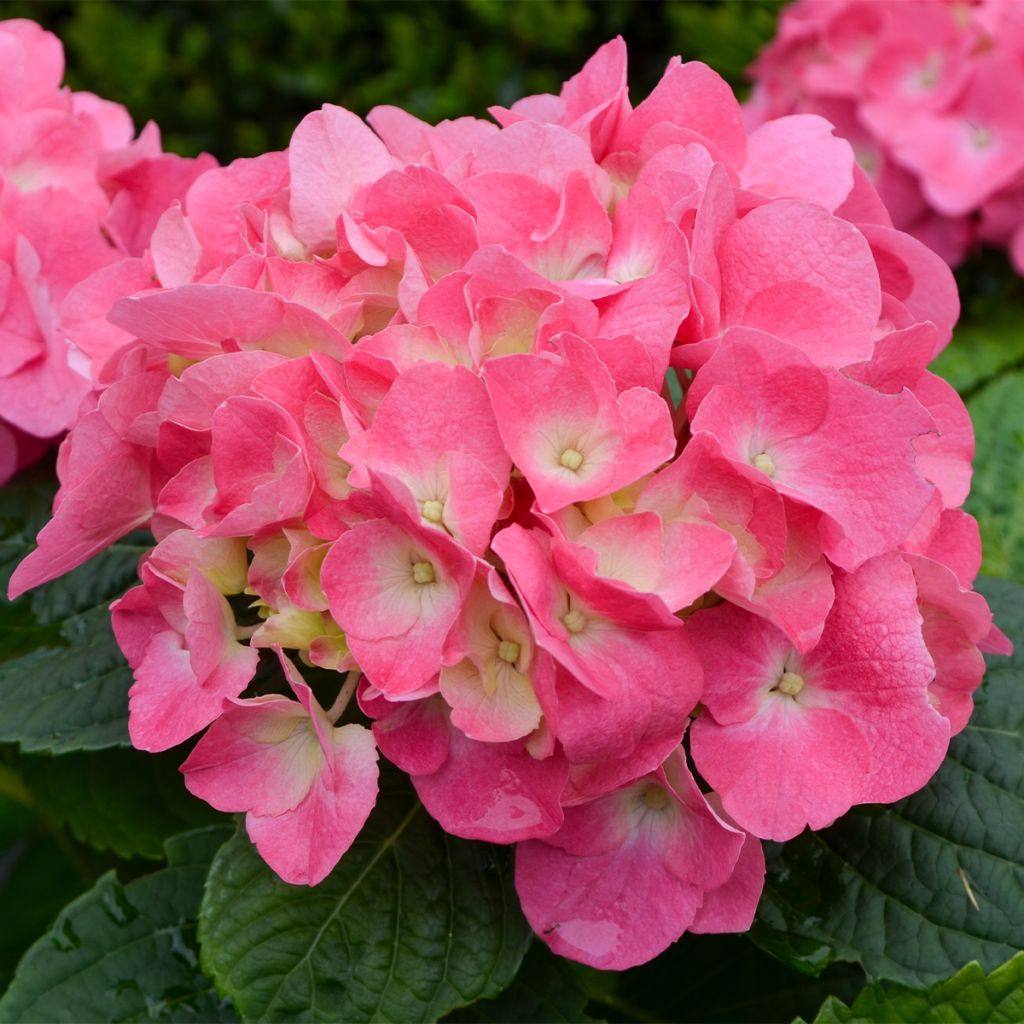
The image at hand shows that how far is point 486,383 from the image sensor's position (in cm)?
61

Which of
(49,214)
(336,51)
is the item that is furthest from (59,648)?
(336,51)

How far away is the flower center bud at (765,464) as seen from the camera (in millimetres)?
636

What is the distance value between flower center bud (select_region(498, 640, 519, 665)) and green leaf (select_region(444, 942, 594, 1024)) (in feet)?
1.07

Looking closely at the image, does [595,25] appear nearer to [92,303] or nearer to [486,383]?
[92,303]

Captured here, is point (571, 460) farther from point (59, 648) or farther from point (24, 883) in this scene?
point (24, 883)

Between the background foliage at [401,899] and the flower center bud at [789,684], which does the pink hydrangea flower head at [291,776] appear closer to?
the background foliage at [401,899]

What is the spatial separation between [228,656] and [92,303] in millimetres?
290

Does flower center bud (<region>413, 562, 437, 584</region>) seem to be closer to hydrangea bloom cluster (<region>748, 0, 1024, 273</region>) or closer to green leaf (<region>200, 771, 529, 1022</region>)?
green leaf (<region>200, 771, 529, 1022</region>)

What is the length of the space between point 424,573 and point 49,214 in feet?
1.61

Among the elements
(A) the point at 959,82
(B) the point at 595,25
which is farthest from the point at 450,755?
(B) the point at 595,25

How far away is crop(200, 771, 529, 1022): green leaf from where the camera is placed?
71 cm

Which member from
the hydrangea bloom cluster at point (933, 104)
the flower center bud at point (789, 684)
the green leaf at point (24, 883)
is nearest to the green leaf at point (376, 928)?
the flower center bud at point (789, 684)

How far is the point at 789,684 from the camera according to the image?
65cm

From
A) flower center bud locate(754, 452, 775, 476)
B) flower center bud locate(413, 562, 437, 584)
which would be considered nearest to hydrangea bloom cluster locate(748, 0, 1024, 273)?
flower center bud locate(754, 452, 775, 476)
